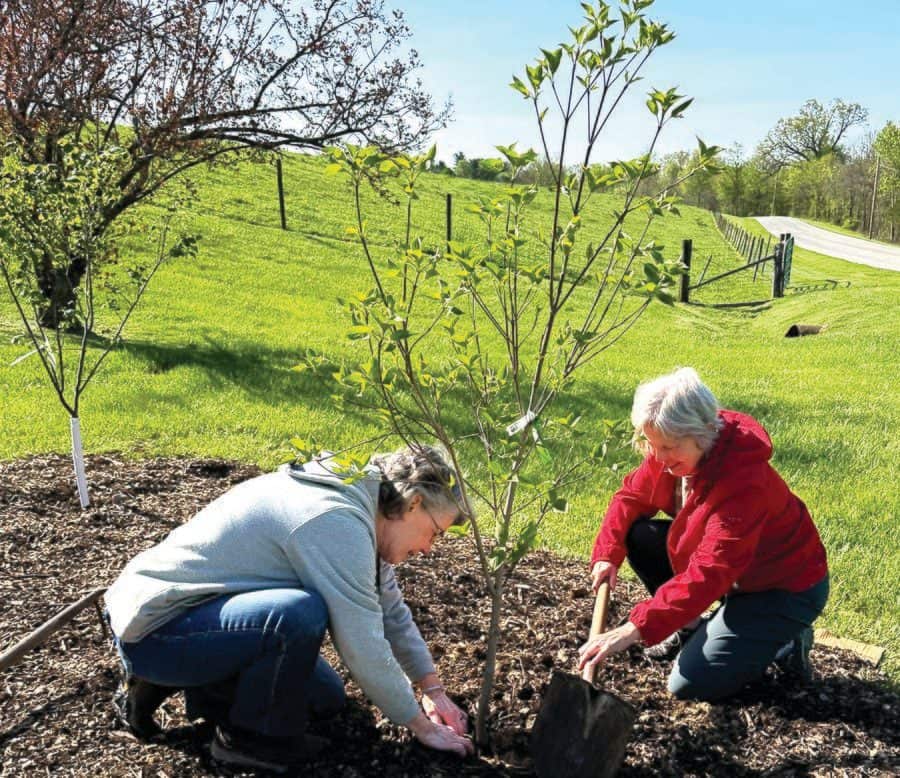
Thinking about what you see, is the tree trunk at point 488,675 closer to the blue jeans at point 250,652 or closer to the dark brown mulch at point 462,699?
the dark brown mulch at point 462,699

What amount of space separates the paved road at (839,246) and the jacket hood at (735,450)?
95.5 feet

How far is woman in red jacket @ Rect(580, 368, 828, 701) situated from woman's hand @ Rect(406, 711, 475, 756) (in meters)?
0.47

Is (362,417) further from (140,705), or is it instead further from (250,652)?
(250,652)

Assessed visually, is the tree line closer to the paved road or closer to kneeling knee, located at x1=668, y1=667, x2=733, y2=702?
the paved road

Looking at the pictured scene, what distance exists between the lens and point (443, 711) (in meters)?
2.70

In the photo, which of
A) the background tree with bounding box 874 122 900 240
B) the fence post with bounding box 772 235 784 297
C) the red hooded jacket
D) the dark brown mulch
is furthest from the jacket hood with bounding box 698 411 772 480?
the background tree with bounding box 874 122 900 240

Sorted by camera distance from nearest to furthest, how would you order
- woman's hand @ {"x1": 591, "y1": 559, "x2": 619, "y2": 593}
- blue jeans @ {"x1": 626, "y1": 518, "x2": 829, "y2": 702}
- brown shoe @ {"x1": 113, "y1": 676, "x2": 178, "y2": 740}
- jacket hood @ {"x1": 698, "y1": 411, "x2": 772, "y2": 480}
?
1. brown shoe @ {"x1": 113, "y1": 676, "x2": 178, "y2": 740}
2. jacket hood @ {"x1": 698, "y1": 411, "x2": 772, "y2": 480}
3. blue jeans @ {"x1": 626, "y1": 518, "x2": 829, "y2": 702}
4. woman's hand @ {"x1": 591, "y1": 559, "x2": 619, "y2": 593}

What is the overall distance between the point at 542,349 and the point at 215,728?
1640mm

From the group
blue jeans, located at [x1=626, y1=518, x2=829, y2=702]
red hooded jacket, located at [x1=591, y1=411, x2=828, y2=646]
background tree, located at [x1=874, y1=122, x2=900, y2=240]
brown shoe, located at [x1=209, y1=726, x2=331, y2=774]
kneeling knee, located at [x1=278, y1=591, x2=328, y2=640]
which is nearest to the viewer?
kneeling knee, located at [x1=278, y1=591, x2=328, y2=640]

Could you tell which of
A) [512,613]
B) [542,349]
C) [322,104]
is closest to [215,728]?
[512,613]

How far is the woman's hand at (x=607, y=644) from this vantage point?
2621mm

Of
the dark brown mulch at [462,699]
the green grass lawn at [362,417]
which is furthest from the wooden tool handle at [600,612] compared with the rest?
the green grass lawn at [362,417]

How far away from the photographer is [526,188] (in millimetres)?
2266

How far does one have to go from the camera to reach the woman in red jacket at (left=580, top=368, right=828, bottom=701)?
269cm
